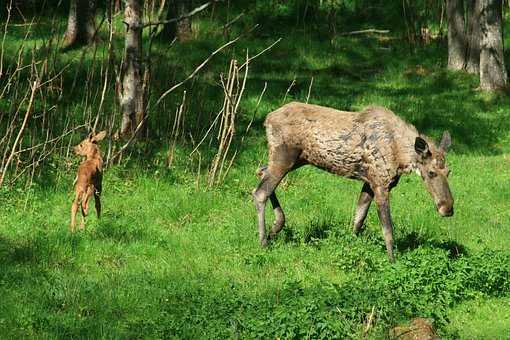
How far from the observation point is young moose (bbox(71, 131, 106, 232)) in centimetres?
1234

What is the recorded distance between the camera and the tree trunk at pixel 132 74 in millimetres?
16141

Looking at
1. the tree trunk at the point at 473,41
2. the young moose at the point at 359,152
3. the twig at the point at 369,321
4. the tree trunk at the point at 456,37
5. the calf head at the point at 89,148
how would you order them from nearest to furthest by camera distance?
the twig at the point at 369,321 < the young moose at the point at 359,152 < the calf head at the point at 89,148 < the tree trunk at the point at 473,41 < the tree trunk at the point at 456,37

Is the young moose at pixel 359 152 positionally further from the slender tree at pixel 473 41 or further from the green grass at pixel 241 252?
the slender tree at pixel 473 41

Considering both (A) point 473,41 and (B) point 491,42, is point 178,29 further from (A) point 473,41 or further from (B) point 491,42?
(B) point 491,42

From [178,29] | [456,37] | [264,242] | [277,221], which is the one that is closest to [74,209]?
[264,242]

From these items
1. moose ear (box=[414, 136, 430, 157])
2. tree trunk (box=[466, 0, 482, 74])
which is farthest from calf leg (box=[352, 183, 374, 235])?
tree trunk (box=[466, 0, 482, 74])

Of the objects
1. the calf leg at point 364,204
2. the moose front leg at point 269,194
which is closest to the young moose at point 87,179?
the moose front leg at point 269,194

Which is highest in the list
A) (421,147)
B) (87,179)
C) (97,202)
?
(421,147)

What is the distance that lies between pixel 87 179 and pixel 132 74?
418 cm

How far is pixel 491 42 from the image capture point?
67.0 ft

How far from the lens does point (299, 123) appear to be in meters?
12.5

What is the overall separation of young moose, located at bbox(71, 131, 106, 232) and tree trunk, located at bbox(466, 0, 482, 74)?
11560 millimetres

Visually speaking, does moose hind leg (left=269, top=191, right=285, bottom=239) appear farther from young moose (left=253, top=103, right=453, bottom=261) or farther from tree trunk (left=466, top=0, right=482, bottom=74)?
tree trunk (left=466, top=0, right=482, bottom=74)

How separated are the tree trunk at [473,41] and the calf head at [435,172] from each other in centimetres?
1043
